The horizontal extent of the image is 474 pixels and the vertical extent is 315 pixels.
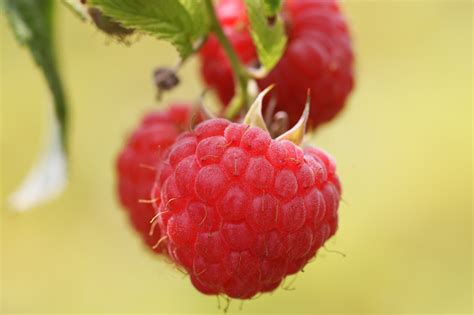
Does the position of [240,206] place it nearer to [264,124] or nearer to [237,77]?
[264,124]

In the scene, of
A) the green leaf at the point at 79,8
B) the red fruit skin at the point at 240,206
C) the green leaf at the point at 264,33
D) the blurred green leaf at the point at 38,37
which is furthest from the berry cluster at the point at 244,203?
the blurred green leaf at the point at 38,37

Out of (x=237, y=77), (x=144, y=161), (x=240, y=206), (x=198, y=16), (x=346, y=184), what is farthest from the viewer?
(x=346, y=184)

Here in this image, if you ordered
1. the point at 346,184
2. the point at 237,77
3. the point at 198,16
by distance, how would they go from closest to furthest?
the point at 198,16 < the point at 237,77 < the point at 346,184

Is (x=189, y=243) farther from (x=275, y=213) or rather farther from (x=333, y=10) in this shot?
(x=333, y=10)

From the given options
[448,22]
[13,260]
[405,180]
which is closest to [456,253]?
[405,180]

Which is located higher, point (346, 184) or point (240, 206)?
point (240, 206)

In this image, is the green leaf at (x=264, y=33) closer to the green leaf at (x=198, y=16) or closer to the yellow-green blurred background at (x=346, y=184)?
the green leaf at (x=198, y=16)

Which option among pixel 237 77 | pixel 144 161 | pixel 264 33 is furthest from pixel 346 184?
pixel 264 33
